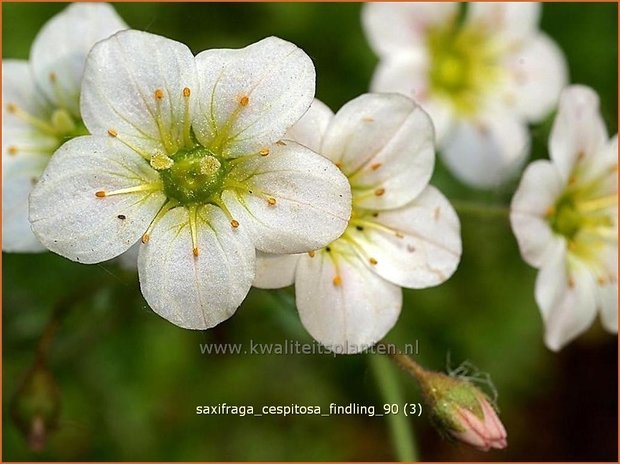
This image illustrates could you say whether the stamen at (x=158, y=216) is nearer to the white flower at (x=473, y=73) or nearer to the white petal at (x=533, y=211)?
the white petal at (x=533, y=211)

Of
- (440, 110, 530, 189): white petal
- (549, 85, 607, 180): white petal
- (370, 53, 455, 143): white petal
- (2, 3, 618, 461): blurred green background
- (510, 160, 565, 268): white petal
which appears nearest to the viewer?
(510, 160, 565, 268): white petal

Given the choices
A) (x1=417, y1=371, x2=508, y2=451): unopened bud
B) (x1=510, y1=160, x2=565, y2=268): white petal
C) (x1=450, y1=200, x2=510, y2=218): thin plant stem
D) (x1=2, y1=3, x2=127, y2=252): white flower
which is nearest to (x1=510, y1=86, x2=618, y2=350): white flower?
(x1=510, y1=160, x2=565, y2=268): white petal

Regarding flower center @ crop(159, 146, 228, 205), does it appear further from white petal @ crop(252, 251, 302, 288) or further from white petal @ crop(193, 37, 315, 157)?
white petal @ crop(252, 251, 302, 288)

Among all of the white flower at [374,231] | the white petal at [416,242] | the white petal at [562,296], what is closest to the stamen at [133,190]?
the white flower at [374,231]

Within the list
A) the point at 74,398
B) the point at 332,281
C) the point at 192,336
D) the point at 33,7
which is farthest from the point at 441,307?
the point at 33,7

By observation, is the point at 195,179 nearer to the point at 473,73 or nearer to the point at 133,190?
the point at 133,190

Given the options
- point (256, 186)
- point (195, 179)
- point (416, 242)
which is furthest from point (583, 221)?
point (195, 179)

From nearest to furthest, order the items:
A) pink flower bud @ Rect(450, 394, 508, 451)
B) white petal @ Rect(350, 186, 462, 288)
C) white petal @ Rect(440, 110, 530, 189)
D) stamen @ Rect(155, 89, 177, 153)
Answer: stamen @ Rect(155, 89, 177, 153)
pink flower bud @ Rect(450, 394, 508, 451)
white petal @ Rect(350, 186, 462, 288)
white petal @ Rect(440, 110, 530, 189)
